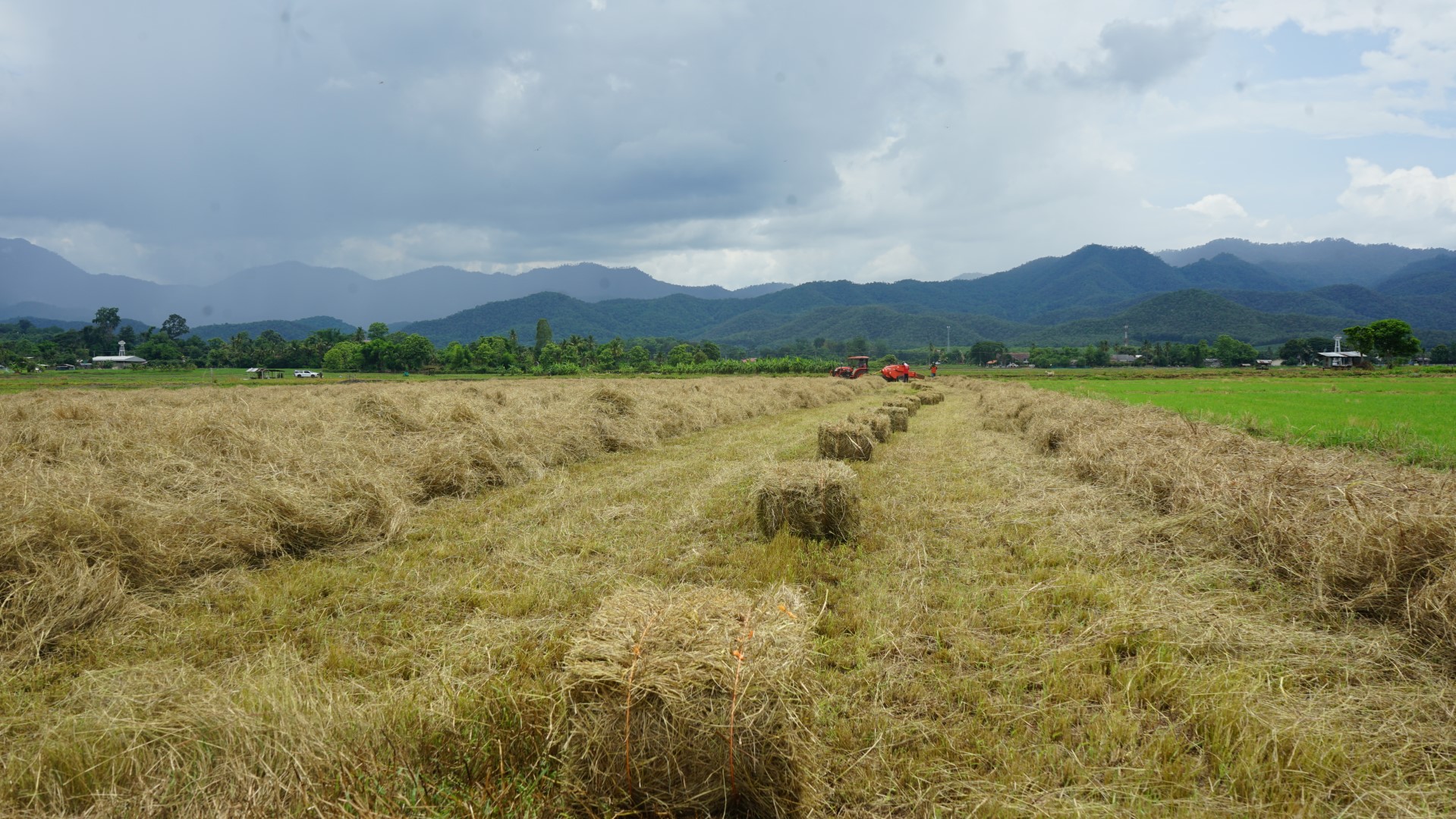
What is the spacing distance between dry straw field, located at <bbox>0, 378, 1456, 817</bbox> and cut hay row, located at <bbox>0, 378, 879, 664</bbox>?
0.06 m

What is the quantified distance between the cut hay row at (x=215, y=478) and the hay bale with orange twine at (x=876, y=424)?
5.35 metres

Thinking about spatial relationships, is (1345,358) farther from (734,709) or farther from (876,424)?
(734,709)

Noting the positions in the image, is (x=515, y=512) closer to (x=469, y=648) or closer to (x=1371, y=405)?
(x=469, y=648)

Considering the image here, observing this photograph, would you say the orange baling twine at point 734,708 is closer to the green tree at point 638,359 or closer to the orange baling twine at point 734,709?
the orange baling twine at point 734,709

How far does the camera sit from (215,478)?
710 cm

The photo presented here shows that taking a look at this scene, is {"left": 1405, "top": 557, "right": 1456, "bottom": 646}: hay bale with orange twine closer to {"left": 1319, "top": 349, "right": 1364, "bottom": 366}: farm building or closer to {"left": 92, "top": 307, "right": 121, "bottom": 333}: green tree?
{"left": 1319, "top": 349, "right": 1364, "bottom": 366}: farm building

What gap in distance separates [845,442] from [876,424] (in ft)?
10.2

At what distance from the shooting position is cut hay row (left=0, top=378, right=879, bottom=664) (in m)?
4.68

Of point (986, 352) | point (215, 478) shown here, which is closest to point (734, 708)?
point (215, 478)

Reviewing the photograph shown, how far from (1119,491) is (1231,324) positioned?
220216 mm

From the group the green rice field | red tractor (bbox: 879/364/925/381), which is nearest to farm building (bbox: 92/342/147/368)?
red tractor (bbox: 879/364/925/381)

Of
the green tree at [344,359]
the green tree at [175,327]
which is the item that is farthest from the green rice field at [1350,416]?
the green tree at [175,327]

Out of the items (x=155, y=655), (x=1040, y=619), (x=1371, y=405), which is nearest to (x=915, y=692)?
(x=1040, y=619)

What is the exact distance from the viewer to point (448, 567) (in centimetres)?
596
